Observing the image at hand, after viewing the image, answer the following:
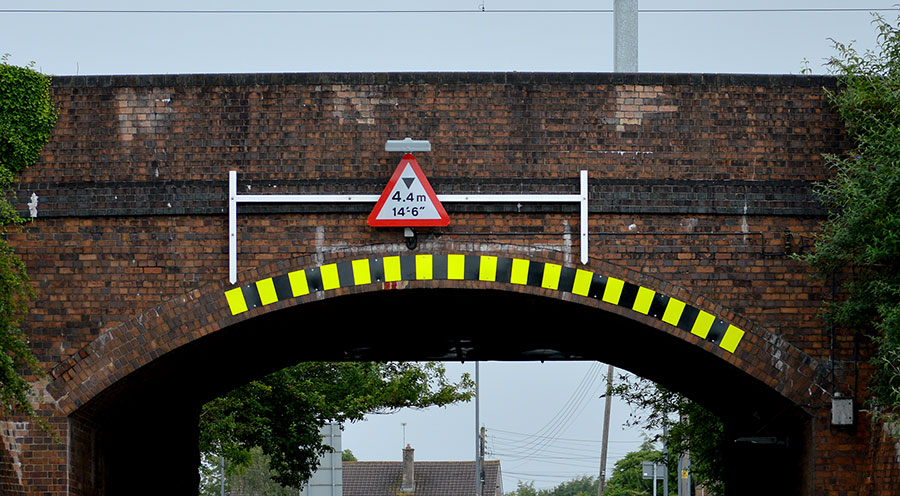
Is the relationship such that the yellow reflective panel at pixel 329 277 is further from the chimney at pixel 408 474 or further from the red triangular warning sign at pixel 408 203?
the chimney at pixel 408 474

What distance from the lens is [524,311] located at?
19516 mm

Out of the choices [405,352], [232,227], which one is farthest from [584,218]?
[405,352]

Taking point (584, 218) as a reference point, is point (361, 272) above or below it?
below

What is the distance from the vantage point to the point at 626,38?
2162 centimetres

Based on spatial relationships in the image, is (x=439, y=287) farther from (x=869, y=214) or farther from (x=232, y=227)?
(x=869, y=214)

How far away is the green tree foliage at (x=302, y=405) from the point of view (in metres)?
31.0

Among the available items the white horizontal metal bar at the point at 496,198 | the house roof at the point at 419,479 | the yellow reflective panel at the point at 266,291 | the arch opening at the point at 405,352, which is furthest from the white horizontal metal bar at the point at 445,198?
the house roof at the point at 419,479

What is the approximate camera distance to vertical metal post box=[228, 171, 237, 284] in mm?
18141

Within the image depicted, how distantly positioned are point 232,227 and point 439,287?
2603 millimetres

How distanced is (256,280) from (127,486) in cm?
421

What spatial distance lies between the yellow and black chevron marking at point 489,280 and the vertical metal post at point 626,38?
4440 mm

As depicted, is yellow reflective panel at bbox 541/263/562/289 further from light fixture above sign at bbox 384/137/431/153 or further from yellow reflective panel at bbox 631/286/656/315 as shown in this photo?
light fixture above sign at bbox 384/137/431/153

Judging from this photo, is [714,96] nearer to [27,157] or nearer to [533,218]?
[533,218]

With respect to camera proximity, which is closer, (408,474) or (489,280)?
(489,280)
